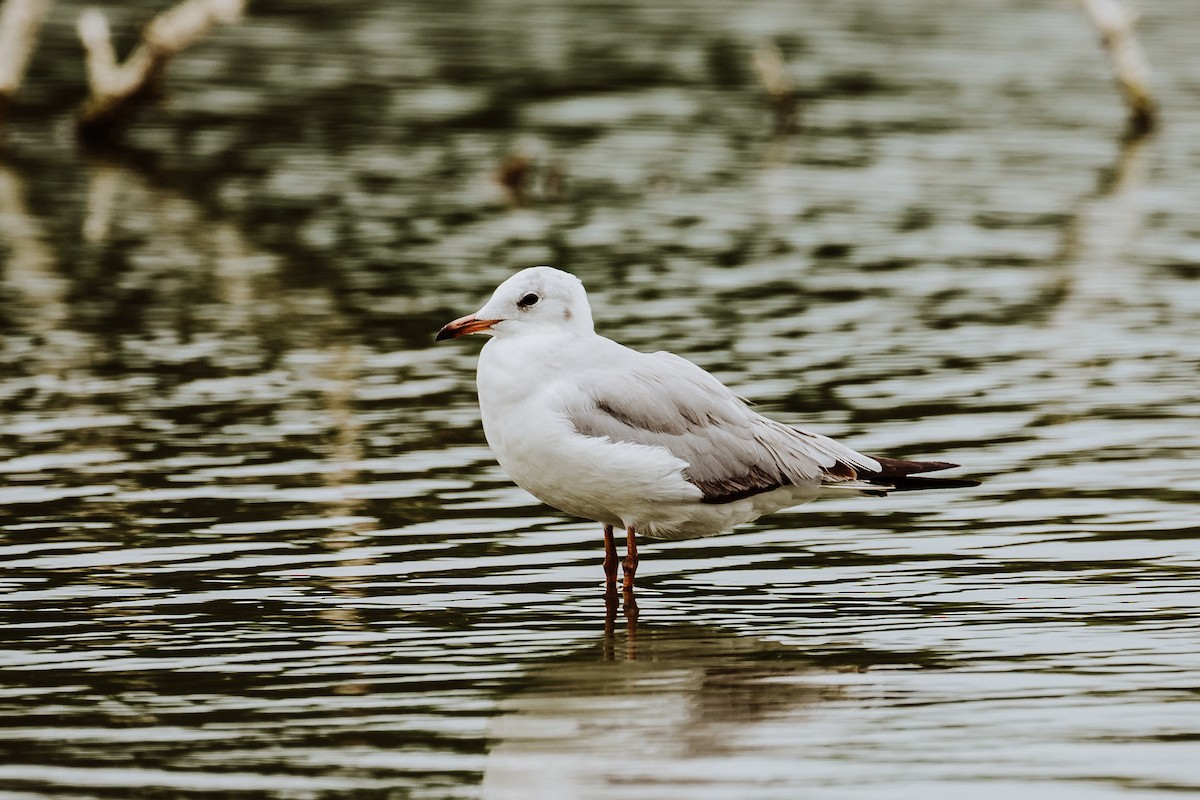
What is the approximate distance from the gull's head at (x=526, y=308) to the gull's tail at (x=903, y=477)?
1.55m

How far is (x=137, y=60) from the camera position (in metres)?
25.6

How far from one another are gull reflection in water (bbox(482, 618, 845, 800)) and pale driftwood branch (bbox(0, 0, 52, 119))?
57.7 feet

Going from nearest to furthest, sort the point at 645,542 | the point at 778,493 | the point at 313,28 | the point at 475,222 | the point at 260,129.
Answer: the point at 778,493 → the point at 645,542 → the point at 475,222 → the point at 260,129 → the point at 313,28

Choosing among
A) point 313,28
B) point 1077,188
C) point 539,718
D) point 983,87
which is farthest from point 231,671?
point 313,28

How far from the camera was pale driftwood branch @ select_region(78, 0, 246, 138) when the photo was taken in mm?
24391

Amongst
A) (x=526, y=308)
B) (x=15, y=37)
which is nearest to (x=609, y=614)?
(x=526, y=308)

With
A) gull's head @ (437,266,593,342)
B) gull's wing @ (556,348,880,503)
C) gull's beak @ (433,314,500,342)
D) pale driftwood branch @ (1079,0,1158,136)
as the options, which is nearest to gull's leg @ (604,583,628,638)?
gull's wing @ (556,348,880,503)

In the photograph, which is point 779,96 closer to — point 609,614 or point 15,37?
point 15,37

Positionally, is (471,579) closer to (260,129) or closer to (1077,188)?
(1077,188)

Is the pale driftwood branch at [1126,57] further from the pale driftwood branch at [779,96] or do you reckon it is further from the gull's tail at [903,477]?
the gull's tail at [903,477]

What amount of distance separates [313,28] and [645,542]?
3155cm

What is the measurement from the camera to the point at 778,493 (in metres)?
8.96

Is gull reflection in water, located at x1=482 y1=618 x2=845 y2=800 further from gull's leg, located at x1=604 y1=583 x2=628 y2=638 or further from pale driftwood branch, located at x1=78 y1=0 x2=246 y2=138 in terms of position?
pale driftwood branch, located at x1=78 y1=0 x2=246 y2=138

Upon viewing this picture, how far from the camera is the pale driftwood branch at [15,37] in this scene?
23750mm
